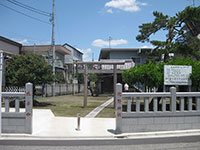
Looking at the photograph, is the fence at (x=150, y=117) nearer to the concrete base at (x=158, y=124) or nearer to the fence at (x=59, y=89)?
Answer: the concrete base at (x=158, y=124)

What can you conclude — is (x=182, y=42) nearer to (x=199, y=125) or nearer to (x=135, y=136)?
(x=199, y=125)

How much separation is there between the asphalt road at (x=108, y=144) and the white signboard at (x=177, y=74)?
3739 millimetres

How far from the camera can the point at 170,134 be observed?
7.94 metres

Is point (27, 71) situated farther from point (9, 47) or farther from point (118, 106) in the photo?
point (9, 47)

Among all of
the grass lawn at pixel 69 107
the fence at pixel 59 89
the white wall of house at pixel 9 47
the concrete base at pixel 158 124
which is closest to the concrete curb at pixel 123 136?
the concrete base at pixel 158 124

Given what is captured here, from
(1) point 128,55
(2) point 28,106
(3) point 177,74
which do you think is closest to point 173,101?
(3) point 177,74

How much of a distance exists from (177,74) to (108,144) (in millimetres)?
5635

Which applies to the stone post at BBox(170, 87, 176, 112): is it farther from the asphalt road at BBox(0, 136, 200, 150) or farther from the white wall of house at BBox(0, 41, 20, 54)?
the white wall of house at BBox(0, 41, 20, 54)

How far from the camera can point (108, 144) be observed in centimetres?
682

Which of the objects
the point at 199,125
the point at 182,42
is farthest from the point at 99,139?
the point at 182,42

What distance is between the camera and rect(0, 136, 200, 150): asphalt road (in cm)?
638

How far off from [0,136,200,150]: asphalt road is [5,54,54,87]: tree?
8.51m

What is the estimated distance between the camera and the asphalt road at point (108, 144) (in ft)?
20.9

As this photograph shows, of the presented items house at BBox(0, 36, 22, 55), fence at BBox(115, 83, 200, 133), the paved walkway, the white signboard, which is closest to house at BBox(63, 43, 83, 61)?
house at BBox(0, 36, 22, 55)
